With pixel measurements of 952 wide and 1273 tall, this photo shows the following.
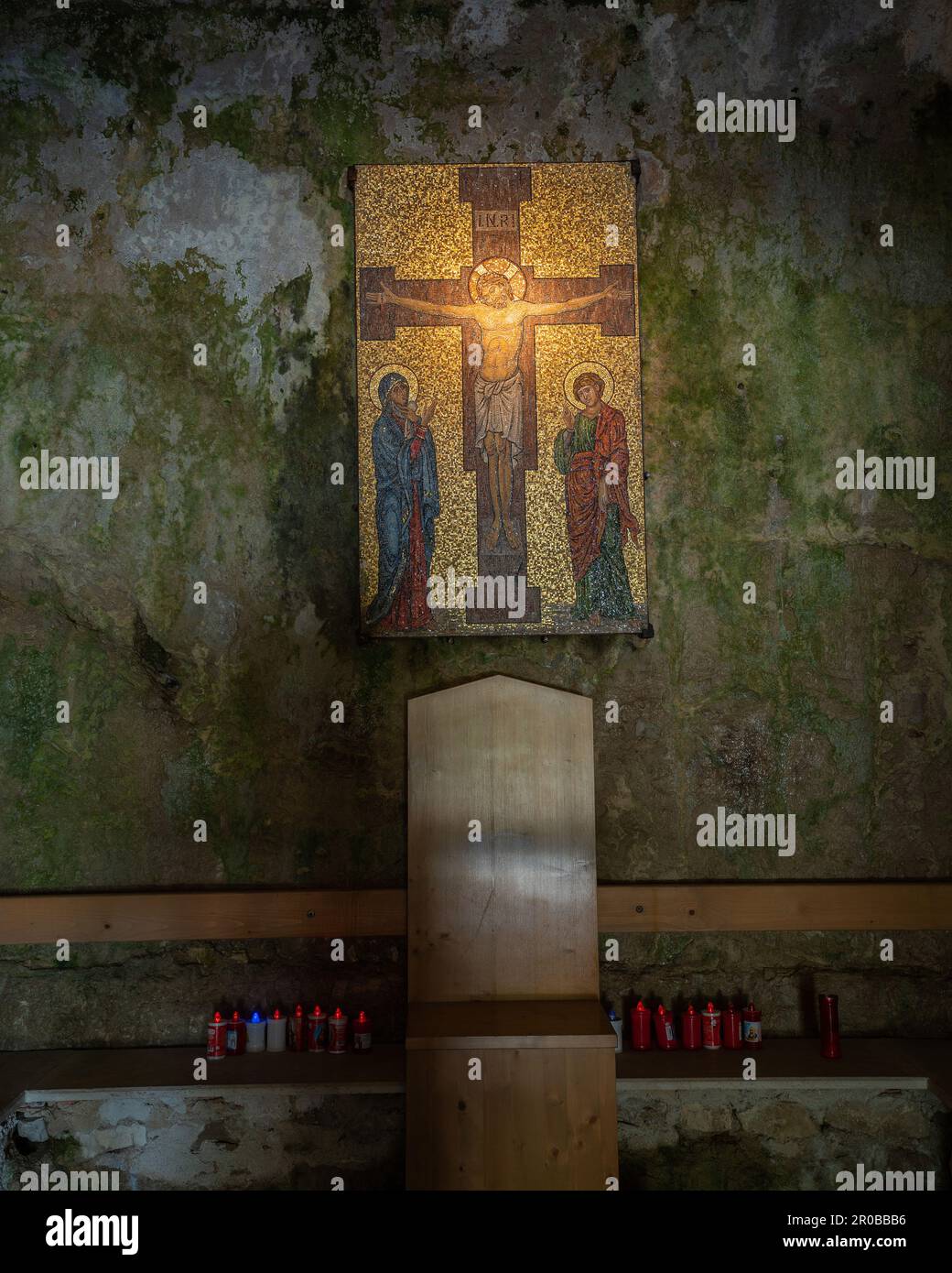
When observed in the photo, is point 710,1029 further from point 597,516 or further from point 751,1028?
point 597,516

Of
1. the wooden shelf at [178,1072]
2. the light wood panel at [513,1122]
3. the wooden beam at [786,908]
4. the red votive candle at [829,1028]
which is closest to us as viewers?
the light wood panel at [513,1122]

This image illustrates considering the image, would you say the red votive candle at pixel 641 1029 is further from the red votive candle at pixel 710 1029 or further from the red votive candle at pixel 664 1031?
the red votive candle at pixel 710 1029

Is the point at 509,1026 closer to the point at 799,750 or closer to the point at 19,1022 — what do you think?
the point at 799,750

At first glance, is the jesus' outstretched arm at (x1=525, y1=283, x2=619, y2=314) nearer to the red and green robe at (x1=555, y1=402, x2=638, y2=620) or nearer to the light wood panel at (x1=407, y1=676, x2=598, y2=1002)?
the red and green robe at (x1=555, y1=402, x2=638, y2=620)

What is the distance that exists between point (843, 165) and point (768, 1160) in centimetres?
401

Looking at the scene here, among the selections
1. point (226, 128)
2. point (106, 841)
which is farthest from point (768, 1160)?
point (226, 128)

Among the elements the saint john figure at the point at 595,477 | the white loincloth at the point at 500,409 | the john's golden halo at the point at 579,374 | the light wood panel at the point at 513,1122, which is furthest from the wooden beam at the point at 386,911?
the john's golden halo at the point at 579,374

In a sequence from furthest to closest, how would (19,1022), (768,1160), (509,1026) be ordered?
(19,1022) < (768,1160) < (509,1026)

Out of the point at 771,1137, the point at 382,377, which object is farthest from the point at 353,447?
the point at 771,1137

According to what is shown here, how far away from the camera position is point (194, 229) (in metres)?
4.15

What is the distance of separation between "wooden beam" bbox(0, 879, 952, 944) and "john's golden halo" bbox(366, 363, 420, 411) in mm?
2031

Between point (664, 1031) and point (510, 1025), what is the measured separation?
0.79 metres

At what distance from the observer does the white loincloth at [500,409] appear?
4098mm

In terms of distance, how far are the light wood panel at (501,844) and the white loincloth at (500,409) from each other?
1.00 m
